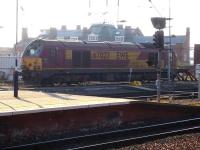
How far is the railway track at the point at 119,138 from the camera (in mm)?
11734

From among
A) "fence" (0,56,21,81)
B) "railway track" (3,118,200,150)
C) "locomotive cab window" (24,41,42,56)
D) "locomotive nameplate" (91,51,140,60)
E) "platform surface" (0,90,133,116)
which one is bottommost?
"railway track" (3,118,200,150)

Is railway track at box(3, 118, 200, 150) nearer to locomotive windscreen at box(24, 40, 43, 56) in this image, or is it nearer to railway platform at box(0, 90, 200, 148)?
railway platform at box(0, 90, 200, 148)

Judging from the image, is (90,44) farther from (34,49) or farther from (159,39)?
(159,39)

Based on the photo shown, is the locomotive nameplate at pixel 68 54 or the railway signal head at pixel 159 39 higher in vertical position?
the railway signal head at pixel 159 39

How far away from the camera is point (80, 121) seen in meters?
15.0

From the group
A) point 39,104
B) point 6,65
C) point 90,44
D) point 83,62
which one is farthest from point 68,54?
point 39,104

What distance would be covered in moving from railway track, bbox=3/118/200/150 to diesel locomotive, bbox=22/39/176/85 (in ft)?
45.7

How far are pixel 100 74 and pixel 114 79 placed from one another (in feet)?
5.61

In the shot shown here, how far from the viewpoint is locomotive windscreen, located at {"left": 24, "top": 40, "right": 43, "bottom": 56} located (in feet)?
108

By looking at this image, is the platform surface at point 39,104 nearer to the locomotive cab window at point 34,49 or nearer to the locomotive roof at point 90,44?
the locomotive cab window at point 34,49

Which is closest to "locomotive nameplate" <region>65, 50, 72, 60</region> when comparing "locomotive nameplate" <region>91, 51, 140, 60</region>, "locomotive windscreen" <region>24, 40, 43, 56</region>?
"locomotive windscreen" <region>24, 40, 43, 56</region>

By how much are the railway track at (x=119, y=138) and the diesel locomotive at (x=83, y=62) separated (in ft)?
45.7

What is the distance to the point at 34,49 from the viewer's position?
33.2m

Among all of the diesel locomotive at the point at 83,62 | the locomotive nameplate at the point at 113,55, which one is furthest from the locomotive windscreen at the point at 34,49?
the locomotive nameplate at the point at 113,55
